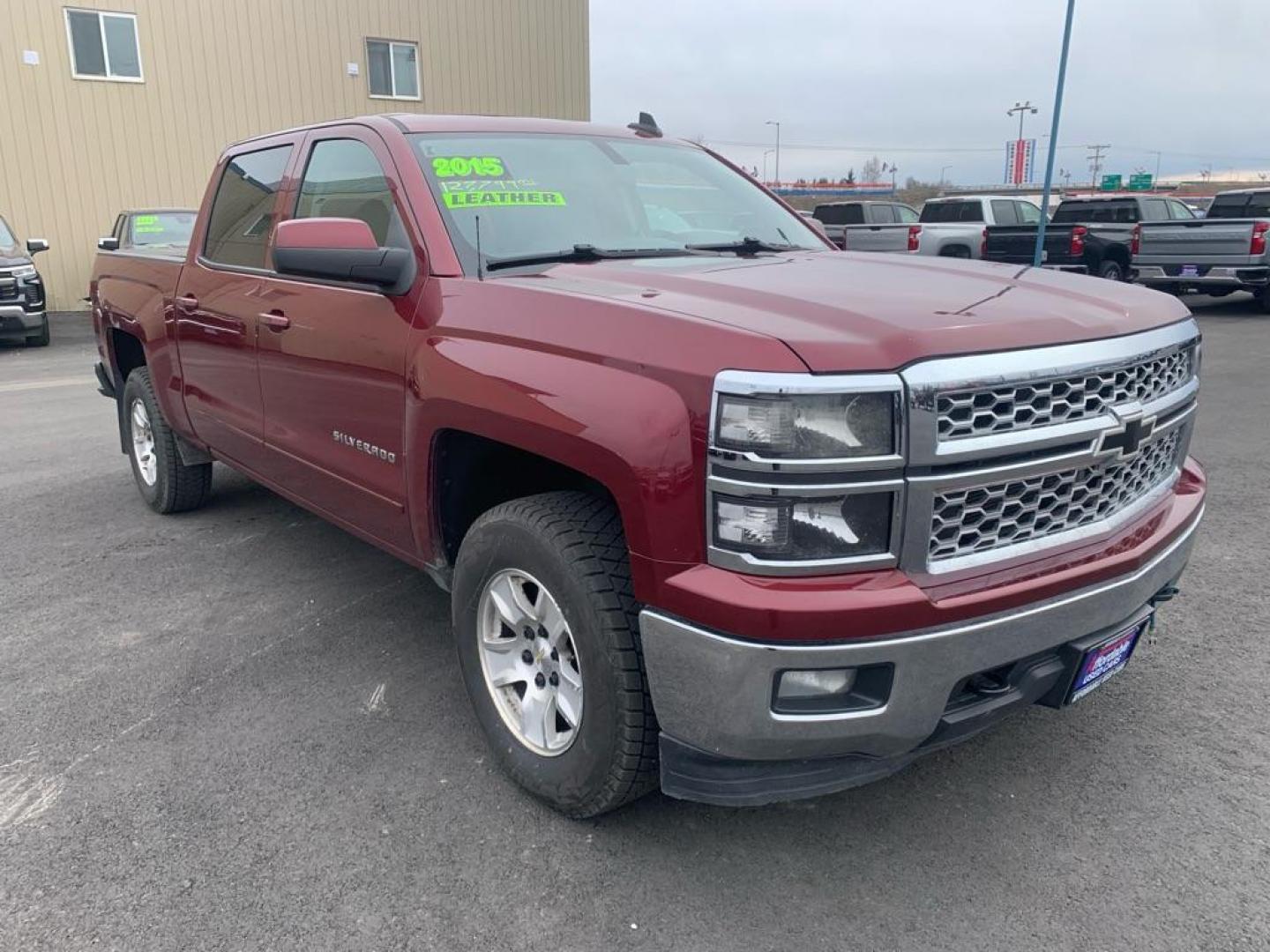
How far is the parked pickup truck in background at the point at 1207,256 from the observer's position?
47.0 feet

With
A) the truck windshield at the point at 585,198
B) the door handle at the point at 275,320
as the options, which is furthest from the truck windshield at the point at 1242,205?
the door handle at the point at 275,320

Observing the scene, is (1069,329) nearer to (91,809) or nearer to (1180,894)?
(1180,894)

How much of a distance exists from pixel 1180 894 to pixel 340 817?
2170 mm

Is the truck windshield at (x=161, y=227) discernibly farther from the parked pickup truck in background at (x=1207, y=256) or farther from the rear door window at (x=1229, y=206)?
the rear door window at (x=1229, y=206)

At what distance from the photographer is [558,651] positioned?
8.77 feet

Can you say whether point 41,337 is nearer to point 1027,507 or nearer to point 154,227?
point 154,227

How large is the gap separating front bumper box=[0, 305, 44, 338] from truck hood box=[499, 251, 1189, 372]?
500 inches

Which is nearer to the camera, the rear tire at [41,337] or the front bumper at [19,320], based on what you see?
the front bumper at [19,320]

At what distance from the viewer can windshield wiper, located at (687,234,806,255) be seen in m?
3.52

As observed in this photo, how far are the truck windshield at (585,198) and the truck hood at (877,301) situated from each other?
23cm

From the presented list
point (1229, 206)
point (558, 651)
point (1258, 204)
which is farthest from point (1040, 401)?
point (1229, 206)

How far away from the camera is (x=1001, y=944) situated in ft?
7.43

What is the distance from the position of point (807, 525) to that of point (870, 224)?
20.1 m

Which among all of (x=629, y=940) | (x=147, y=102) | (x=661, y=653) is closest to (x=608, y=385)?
(x=661, y=653)
